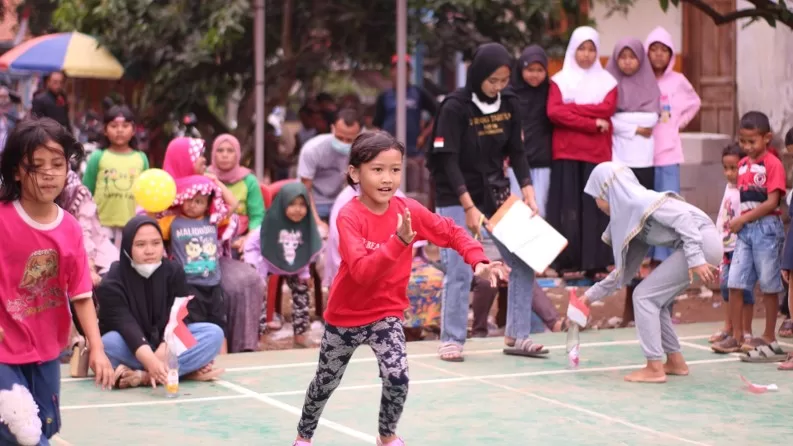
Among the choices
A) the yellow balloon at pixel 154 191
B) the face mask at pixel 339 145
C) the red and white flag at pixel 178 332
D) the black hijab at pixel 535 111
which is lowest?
the red and white flag at pixel 178 332

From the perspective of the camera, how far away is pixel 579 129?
11.7 meters

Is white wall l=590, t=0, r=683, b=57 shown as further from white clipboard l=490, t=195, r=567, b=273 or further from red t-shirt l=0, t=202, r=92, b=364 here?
red t-shirt l=0, t=202, r=92, b=364

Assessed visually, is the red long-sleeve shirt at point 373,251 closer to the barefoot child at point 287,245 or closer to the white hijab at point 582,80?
the barefoot child at point 287,245

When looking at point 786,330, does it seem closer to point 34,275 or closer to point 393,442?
point 393,442

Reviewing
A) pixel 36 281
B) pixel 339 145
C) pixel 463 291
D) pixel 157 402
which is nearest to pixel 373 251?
pixel 36 281

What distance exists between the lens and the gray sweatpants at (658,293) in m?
8.27

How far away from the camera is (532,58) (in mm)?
11648

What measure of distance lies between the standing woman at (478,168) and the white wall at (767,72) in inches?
165

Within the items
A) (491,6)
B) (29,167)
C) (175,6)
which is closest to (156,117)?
(175,6)

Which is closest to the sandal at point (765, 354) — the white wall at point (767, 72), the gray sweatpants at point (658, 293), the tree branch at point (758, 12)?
the gray sweatpants at point (658, 293)

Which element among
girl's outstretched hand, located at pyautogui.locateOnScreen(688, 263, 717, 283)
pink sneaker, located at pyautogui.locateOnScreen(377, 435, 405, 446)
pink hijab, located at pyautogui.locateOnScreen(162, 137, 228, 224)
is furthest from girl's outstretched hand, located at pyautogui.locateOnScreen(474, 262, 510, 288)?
pink hijab, located at pyautogui.locateOnScreen(162, 137, 228, 224)

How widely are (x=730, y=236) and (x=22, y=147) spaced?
6.13 metres

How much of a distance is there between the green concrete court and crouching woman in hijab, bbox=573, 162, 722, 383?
0.30m

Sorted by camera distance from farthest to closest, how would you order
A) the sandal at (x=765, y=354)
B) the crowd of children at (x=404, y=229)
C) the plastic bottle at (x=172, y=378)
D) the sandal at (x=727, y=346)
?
the sandal at (x=727, y=346), the sandal at (x=765, y=354), the plastic bottle at (x=172, y=378), the crowd of children at (x=404, y=229)
